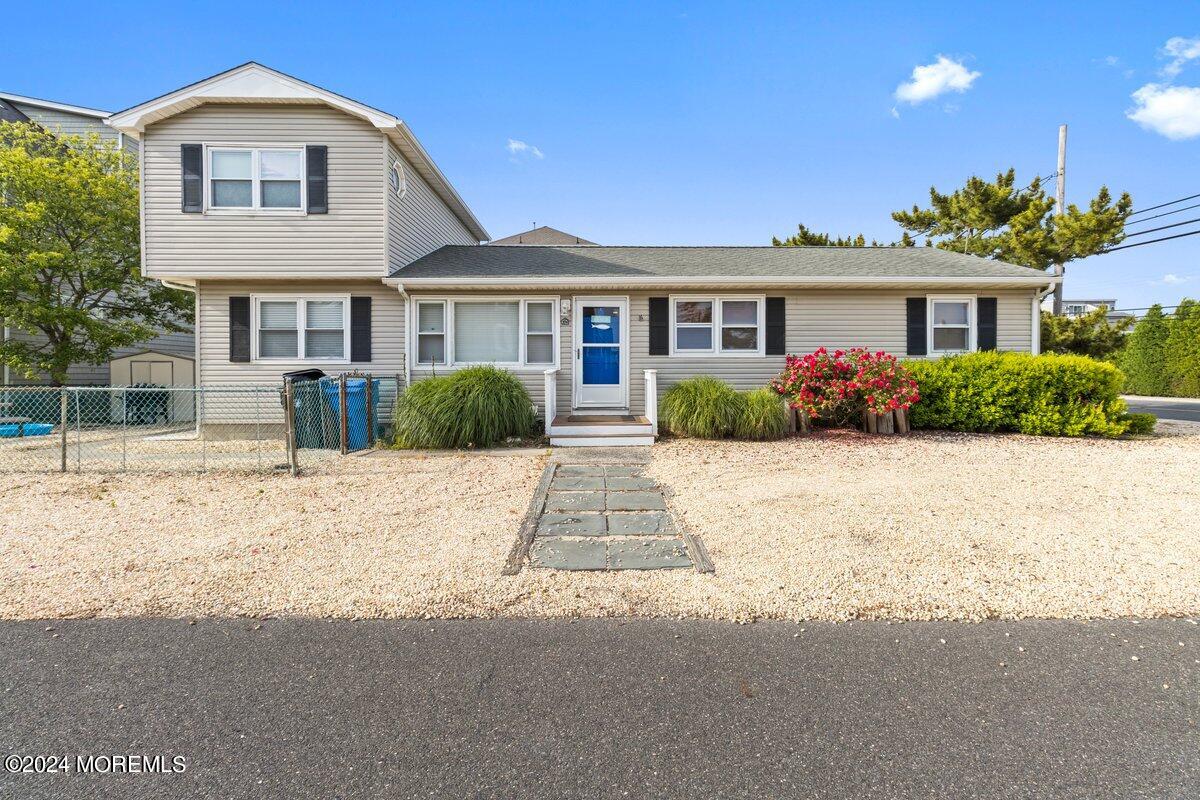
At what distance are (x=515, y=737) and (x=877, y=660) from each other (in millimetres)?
1782

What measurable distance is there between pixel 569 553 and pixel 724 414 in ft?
17.8

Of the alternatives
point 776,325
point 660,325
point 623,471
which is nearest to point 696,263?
point 660,325

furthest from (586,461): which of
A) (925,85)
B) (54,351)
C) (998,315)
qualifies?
(925,85)

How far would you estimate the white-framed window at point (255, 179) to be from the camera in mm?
9766

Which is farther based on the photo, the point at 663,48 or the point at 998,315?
the point at 663,48

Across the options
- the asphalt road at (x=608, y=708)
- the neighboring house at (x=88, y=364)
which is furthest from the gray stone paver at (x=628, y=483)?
the neighboring house at (x=88, y=364)

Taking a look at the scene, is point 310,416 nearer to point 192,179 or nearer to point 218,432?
point 218,432

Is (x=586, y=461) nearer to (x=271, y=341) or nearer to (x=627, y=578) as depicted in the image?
(x=627, y=578)

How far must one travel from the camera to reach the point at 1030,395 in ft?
30.5

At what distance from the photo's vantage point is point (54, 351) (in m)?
12.5

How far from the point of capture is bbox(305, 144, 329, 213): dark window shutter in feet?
32.1

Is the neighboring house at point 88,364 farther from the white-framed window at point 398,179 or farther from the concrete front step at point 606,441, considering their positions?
the concrete front step at point 606,441

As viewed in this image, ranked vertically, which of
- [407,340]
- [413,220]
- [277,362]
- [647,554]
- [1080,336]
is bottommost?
[647,554]

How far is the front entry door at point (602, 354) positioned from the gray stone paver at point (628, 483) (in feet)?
13.5
